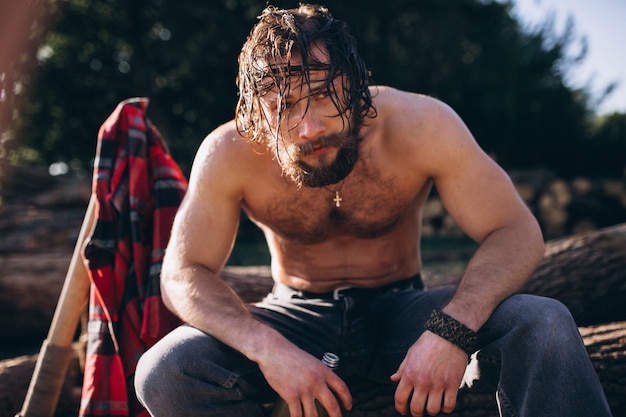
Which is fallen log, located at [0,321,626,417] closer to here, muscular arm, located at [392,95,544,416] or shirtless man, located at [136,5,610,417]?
shirtless man, located at [136,5,610,417]

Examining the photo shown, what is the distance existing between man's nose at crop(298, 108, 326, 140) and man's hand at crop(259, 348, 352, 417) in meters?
0.71

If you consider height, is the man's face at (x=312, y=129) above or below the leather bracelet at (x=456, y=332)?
above

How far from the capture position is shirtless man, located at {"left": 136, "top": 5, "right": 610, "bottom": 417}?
1700 mm

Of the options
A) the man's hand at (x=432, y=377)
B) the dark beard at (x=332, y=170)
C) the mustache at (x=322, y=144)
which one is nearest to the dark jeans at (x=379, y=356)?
the man's hand at (x=432, y=377)

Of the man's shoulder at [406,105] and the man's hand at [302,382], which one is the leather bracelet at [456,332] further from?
the man's shoulder at [406,105]

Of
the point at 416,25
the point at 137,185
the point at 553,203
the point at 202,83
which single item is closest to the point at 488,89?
the point at 416,25

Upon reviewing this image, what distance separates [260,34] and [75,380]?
2.00m

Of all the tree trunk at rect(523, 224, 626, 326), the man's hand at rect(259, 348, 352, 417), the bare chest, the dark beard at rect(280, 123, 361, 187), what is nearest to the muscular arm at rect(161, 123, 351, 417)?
the man's hand at rect(259, 348, 352, 417)

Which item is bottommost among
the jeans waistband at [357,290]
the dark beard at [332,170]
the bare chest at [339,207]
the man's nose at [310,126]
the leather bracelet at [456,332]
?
the jeans waistband at [357,290]

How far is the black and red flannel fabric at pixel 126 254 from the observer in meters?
2.32

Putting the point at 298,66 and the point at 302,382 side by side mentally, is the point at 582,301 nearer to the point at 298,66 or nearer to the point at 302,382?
the point at 302,382

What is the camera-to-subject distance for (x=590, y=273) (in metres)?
2.96

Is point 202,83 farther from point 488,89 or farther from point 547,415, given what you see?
point 547,415

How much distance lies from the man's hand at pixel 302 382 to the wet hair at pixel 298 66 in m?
0.79
